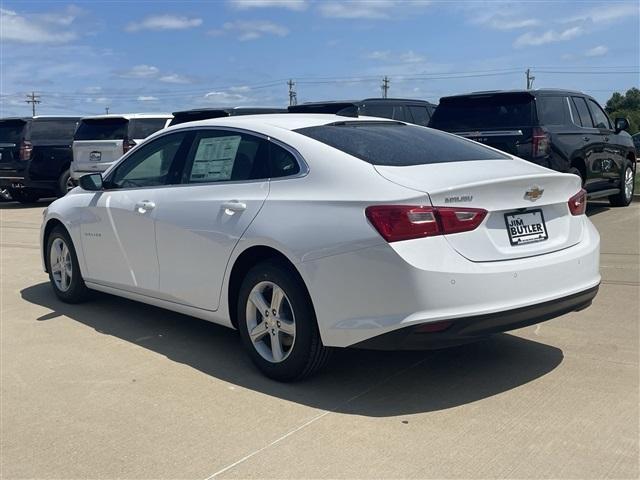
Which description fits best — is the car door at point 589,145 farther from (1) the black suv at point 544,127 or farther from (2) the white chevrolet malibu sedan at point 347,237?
(2) the white chevrolet malibu sedan at point 347,237

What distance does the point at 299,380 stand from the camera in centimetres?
432

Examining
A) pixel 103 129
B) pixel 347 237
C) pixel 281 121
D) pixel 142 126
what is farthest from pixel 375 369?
pixel 103 129

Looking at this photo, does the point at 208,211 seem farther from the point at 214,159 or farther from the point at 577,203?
the point at 577,203

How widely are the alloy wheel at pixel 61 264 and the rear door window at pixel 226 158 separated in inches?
76.8

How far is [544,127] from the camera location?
31.7 feet

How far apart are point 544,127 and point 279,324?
21.8 feet

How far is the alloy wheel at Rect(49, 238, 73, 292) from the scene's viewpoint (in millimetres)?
6469

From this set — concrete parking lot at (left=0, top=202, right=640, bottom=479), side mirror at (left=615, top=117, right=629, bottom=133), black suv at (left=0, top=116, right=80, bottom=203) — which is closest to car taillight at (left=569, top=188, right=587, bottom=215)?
concrete parking lot at (left=0, top=202, right=640, bottom=479)

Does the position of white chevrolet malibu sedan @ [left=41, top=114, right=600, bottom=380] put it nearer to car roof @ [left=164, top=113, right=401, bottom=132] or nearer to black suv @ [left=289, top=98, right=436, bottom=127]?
car roof @ [left=164, top=113, right=401, bottom=132]

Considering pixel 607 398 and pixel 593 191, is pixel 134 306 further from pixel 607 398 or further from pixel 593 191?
pixel 593 191

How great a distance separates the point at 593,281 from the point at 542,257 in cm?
54

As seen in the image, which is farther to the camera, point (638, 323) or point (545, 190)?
point (638, 323)

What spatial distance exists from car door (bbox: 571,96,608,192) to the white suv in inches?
340

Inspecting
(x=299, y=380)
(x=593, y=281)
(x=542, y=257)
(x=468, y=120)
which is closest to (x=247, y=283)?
(x=299, y=380)
